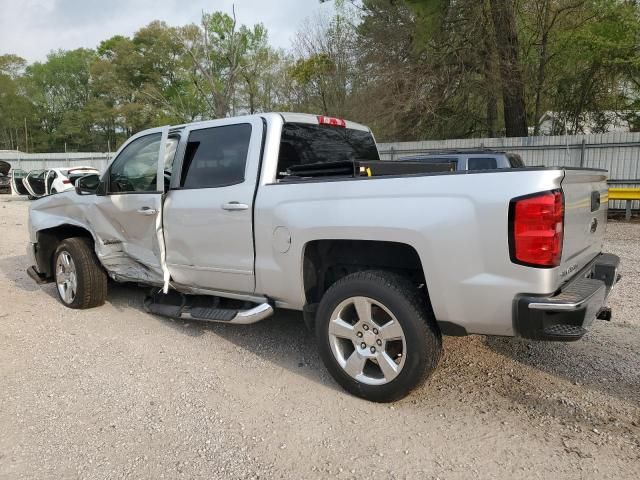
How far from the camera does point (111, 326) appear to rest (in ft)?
16.4

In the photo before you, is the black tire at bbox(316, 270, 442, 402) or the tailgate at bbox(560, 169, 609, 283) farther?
the black tire at bbox(316, 270, 442, 402)

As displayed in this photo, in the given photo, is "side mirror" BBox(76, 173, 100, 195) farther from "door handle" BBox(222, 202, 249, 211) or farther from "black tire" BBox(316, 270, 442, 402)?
"black tire" BBox(316, 270, 442, 402)

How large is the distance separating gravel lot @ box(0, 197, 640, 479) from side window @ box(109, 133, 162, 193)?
142 centimetres

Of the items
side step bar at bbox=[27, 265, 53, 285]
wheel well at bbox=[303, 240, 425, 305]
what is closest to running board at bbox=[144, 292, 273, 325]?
wheel well at bbox=[303, 240, 425, 305]

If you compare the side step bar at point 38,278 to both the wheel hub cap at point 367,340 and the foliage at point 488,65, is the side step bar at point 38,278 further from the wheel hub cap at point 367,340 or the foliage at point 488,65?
the foliage at point 488,65

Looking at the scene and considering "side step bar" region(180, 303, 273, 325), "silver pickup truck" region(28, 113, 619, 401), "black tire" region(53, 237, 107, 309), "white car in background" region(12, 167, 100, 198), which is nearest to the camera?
"silver pickup truck" region(28, 113, 619, 401)

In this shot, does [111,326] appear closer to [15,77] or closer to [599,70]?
[599,70]

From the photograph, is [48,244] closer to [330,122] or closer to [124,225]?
[124,225]

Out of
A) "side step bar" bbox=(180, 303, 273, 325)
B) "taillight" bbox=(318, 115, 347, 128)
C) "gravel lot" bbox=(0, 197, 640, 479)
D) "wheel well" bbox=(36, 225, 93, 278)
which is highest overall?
"taillight" bbox=(318, 115, 347, 128)

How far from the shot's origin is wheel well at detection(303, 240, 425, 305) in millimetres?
3420

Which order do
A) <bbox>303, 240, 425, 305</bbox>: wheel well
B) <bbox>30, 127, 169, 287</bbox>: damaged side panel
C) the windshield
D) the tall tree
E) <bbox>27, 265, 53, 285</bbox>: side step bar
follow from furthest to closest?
1. the tall tree
2. <bbox>27, 265, 53, 285</bbox>: side step bar
3. <bbox>30, 127, 169, 287</bbox>: damaged side panel
4. the windshield
5. <bbox>303, 240, 425, 305</bbox>: wheel well

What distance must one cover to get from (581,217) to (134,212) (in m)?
3.82

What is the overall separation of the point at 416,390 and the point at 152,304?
2753 millimetres

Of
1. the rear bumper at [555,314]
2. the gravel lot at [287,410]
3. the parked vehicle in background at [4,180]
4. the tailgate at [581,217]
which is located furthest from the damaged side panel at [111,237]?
the parked vehicle in background at [4,180]
